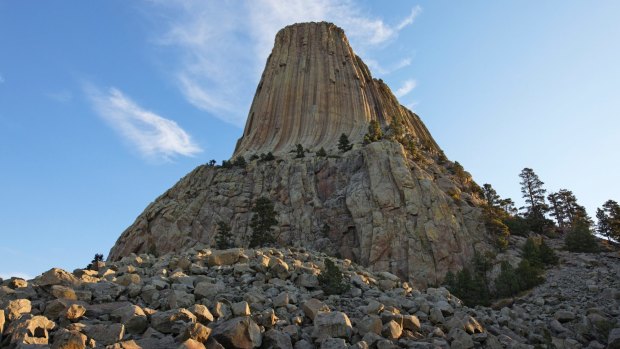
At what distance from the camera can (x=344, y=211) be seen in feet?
182

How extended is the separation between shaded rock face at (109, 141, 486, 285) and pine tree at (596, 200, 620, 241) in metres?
15.9

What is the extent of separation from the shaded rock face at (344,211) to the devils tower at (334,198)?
0.12 meters

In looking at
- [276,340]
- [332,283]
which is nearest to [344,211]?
[332,283]

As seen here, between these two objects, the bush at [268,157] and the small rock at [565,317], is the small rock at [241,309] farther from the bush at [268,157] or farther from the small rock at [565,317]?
the bush at [268,157]

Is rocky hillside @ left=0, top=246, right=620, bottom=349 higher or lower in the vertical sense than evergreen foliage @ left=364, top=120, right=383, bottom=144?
lower

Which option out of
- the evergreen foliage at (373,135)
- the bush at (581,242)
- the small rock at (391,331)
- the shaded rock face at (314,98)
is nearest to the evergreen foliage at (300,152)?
the shaded rock face at (314,98)

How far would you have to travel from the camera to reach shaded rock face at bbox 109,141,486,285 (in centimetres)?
4906

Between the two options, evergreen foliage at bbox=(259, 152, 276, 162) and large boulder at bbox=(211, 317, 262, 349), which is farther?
evergreen foliage at bbox=(259, 152, 276, 162)

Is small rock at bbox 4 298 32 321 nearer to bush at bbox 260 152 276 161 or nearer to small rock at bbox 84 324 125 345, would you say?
small rock at bbox 84 324 125 345

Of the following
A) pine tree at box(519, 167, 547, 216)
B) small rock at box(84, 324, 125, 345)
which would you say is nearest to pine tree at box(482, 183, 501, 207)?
pine tree at box(519, 167, 547, 216)

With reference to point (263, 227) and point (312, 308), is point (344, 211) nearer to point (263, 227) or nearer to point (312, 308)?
point (263, 227)

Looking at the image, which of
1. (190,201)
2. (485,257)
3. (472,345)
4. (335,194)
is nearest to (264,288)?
→ (472,345)

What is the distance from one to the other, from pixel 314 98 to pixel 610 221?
4807 centimetres

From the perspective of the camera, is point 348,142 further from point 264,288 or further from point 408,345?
point 408,345
